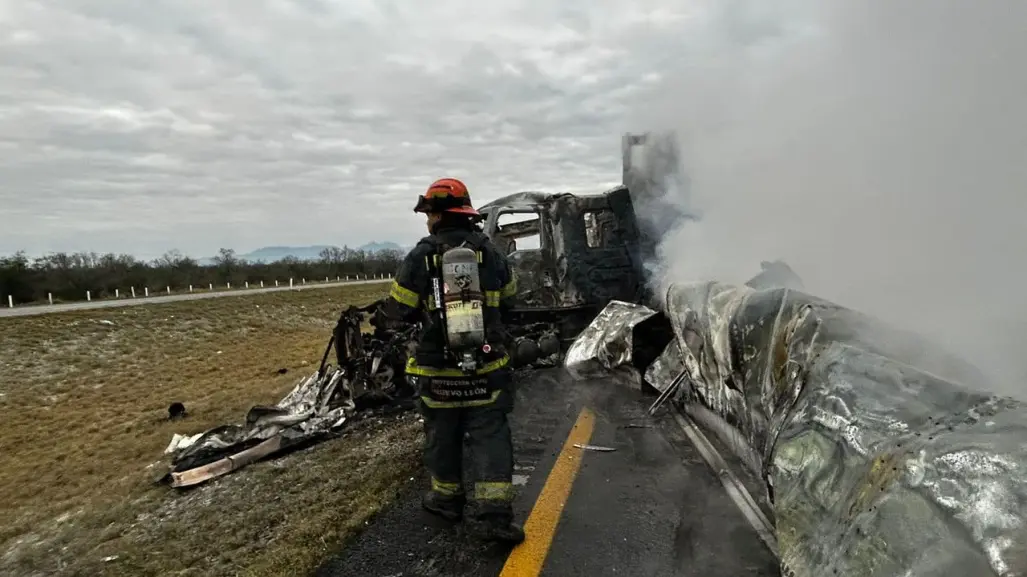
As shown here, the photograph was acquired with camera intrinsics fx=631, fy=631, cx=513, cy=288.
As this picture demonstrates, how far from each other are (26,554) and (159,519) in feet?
2.80

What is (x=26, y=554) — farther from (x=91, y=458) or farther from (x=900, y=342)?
(x=900, y=342)

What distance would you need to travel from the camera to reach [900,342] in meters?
2.53

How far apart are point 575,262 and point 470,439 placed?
4.39m

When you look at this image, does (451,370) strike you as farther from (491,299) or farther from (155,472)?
(155,472)

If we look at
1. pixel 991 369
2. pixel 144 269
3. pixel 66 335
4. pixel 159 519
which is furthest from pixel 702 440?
pixel 144 269

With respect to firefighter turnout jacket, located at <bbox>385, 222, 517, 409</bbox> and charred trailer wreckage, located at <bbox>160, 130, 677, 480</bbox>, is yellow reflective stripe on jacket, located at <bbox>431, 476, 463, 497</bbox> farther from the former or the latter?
charred trailer wreckage, located at <bbox>160, 130, 677, 480</bbox>

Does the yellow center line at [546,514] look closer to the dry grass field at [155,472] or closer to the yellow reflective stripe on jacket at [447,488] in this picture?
the yellow reflective stripe on jacket at [447,488]

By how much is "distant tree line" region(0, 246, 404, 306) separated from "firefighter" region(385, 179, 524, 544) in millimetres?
29984

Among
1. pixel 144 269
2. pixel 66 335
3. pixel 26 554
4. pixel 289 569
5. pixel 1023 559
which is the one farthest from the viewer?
pixel 144 269

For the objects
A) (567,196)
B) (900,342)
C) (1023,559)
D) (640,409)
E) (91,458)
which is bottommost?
(91,458)

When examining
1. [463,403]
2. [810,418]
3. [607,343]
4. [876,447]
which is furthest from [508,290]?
[607,343]

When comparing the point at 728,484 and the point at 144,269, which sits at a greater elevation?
the point at 144,269

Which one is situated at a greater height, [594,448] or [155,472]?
[594,448]

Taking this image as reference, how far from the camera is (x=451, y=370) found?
3426 mm
